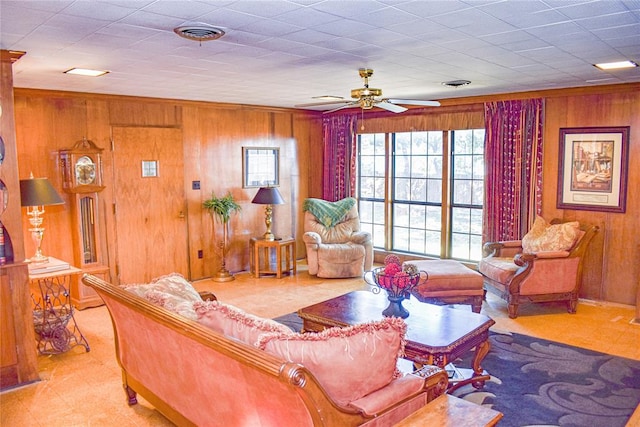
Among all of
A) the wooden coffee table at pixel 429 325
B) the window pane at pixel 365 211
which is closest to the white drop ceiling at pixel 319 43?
the wooden coffee table at pixel 429 325

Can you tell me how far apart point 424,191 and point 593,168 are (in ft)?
7.56

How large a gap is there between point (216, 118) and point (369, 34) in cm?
424

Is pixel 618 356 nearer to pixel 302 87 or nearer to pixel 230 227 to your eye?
pixel 302 87

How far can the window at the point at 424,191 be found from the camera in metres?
6.97

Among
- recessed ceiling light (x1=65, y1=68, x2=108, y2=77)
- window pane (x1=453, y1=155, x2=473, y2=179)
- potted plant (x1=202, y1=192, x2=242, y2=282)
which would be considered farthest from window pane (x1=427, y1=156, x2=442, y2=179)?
recessed ceiling light (x1=65, y1=68, x2=108, y2=77)

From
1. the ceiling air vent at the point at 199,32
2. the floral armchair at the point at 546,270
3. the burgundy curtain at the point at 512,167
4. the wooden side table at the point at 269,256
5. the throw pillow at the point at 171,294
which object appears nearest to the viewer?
the throw pillow at the point at 171,294

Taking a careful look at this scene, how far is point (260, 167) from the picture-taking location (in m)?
7.61

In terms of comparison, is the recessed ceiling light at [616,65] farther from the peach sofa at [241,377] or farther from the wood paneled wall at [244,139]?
the peach sofa at [241,377]

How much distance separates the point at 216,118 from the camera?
7043 mm

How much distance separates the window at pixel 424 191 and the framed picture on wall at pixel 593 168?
111 centimetres

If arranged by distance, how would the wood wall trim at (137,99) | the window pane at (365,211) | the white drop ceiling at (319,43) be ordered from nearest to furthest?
1. the white drop ceiling at (319,43)
2. the wood wall trim at (137,99)
3. the window pane at (365,211)

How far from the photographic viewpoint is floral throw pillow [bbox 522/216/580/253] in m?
5.45

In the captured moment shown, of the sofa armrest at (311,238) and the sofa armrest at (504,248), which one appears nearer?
the sofa armrest at (504,248)

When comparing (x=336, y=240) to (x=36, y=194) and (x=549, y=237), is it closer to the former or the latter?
(x=549, y=237)
